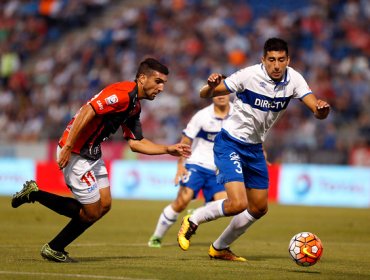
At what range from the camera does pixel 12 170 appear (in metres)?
28.9

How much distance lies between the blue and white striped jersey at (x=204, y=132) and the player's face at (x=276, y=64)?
161 inches

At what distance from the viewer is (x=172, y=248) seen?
13.6 m

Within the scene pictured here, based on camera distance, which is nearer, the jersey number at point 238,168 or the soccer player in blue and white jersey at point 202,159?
the jersey number at point 238,168

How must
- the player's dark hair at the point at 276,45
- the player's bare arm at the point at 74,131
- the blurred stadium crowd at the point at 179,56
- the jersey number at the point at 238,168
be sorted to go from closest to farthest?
the player's bare arm at the point at 74,131
the player's dark hair at the point at 276,45
the jersey number at the point at 238,168
the blurred stadium crowd at the point at 179,56

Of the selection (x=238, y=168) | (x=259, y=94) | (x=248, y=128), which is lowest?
(x=238, y=168)

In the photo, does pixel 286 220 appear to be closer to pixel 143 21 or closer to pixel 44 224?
pixel 44 224

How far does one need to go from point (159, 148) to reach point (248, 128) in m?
1.23

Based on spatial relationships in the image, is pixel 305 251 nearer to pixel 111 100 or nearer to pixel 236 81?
pixel 236 81

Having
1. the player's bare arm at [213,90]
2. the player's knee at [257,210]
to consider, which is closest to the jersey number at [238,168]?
the player's knee at [257,210]

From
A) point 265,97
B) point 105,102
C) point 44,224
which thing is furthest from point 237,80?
point 44,224

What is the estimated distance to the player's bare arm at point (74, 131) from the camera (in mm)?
9821

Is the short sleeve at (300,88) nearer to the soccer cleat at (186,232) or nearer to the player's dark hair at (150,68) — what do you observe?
the player's dark hair at (150,68)

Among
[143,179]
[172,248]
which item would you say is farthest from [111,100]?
[143,179]

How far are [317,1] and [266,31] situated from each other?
2.26 m
